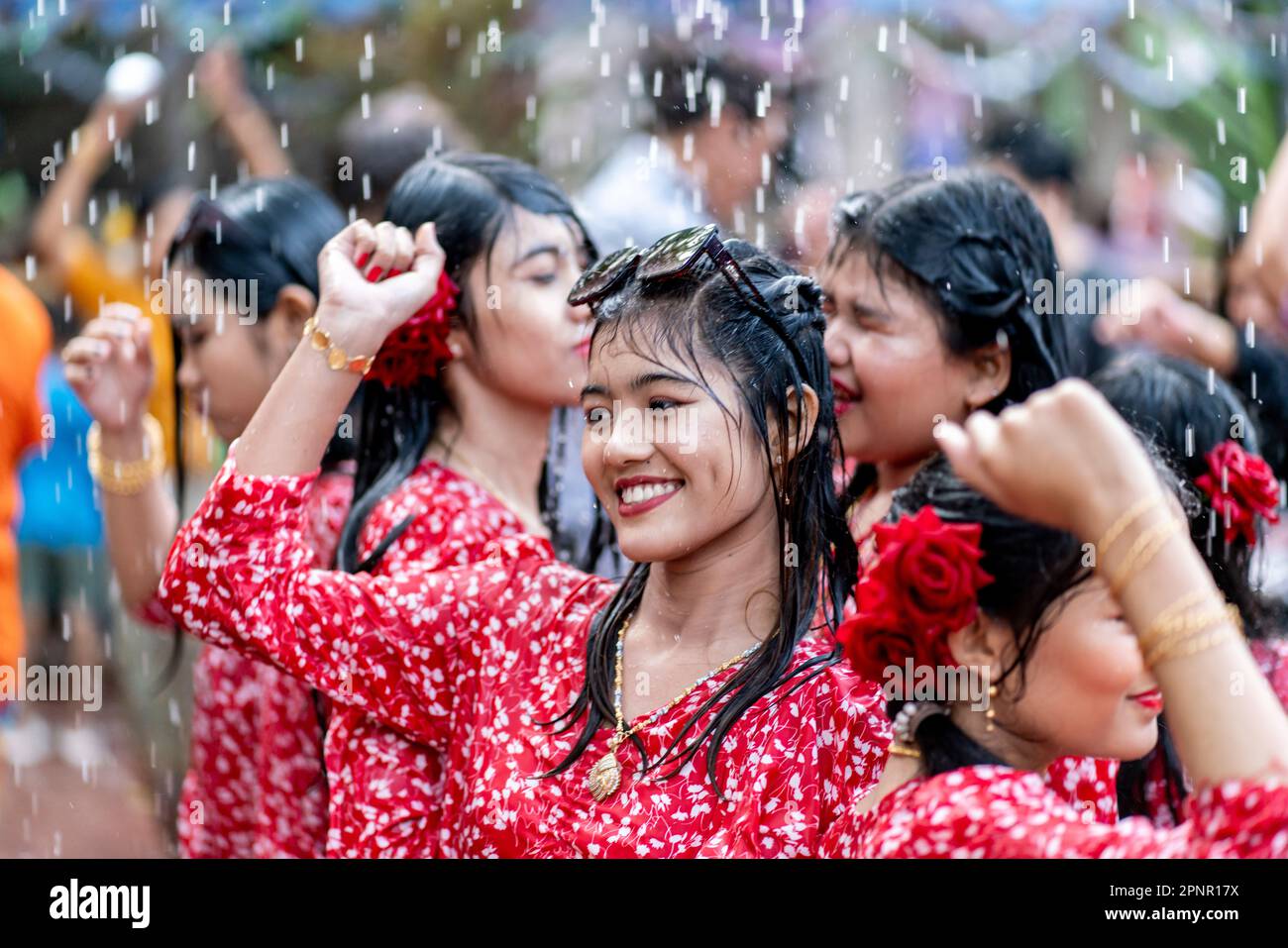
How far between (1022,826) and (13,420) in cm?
326

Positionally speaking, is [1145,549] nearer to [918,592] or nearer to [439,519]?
[918,592]

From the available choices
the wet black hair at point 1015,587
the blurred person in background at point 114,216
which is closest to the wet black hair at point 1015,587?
the wet black hair at point 1015,587

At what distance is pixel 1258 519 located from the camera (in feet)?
10.4

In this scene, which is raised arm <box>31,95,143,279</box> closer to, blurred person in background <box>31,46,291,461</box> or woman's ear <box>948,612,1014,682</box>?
blurred person in background <box>31,46,291,461</box>

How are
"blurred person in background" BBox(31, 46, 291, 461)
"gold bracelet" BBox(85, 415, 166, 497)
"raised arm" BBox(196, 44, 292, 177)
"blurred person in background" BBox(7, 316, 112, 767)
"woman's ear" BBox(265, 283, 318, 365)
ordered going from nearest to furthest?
"woman's ear" BBox(265, 283, 318, 365)
"gold bracelet" BBox(85, 415, 166, 497)
"blurred person in background" BBox(7, 316, 112, 767)
"blurred person in background" BBox(31, 46, 291, 461)
"raised arm" BBox(196, 44, 292, 177)

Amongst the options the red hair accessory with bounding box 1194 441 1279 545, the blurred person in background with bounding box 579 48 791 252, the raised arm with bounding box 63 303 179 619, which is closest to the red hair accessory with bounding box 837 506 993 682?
the red hair accessory with bounding box 1194 441 1279 545

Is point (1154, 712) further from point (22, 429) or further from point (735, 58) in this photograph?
point (735, 58)

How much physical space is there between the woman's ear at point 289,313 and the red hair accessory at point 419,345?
548mm

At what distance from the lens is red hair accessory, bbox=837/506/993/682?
2090 mm

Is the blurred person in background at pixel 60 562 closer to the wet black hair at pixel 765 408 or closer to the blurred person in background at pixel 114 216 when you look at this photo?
the blurred person in background at pixel 114 216

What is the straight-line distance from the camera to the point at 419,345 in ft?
10.2

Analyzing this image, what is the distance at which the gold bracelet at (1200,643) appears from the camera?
1.88 meters

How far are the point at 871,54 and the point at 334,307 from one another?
514 centimetres
